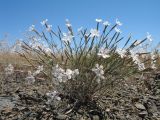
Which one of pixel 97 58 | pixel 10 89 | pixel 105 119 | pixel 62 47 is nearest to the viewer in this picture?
pixel 105 119

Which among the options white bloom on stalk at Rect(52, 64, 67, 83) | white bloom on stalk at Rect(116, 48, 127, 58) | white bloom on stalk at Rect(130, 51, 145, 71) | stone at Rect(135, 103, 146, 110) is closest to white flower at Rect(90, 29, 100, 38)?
white bloom on stalk at Rect(116, 48, 127, 58)

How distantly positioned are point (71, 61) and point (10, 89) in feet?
3.36

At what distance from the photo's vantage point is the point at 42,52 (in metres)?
3.57

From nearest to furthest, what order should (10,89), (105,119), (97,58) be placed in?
(105,119) < (97,58) < (10,89)

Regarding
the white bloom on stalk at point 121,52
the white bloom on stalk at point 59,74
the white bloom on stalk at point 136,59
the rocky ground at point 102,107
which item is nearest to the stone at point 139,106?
the rocky ground at point 102,107

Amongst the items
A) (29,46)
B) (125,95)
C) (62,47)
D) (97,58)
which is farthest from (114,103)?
(29,46)

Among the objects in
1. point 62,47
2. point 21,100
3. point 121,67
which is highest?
point 62,47

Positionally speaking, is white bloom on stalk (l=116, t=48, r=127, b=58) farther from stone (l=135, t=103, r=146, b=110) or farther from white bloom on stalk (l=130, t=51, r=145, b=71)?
stone (l=135, t=103, r=146, b=110)

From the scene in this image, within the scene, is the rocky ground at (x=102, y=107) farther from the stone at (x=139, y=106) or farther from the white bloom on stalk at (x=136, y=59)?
the white bloom on stalk at (x=136, y=59)

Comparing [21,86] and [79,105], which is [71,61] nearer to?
[79,105]

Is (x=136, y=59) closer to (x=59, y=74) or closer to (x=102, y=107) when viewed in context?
(x=102, y=107)

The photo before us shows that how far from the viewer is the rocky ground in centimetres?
305

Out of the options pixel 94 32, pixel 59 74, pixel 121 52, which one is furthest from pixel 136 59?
pixel 59 74

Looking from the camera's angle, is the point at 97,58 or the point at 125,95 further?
the point at 125,95
